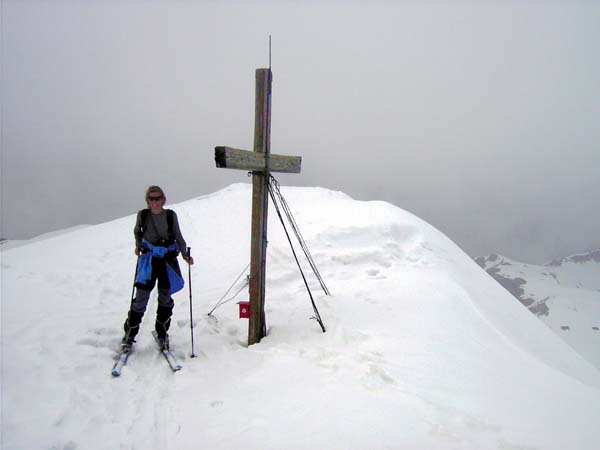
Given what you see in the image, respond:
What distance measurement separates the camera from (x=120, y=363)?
211 inches

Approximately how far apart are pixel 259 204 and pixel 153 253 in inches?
85.6

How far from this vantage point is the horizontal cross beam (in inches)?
209

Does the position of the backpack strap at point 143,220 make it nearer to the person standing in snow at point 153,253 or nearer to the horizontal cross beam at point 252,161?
the person standing in snow at point 153,253

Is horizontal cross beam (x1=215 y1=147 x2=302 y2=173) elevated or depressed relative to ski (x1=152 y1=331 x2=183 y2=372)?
elevated

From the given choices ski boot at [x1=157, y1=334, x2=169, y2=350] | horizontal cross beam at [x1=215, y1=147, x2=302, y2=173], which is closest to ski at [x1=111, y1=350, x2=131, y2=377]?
ski boot at [x1=157, y1=334, x2=169, y2=350]

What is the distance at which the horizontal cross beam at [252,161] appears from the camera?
531 centimetres

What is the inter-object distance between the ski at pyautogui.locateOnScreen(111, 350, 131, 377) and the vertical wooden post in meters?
2.24

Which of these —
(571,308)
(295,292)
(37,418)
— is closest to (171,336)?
(37,418)

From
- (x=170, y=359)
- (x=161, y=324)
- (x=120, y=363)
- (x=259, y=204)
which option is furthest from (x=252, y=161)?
(x=120, y=363)

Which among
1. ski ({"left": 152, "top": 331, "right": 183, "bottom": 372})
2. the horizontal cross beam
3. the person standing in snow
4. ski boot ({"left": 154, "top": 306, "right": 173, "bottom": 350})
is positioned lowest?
ski ({"left": 152, "top": 331, "right": 183, "bottom": 372})

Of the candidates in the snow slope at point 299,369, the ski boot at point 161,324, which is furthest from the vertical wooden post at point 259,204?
the ski boot at point 161,324

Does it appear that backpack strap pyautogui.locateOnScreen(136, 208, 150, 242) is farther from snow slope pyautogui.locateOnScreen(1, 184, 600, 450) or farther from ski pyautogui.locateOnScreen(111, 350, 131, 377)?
snow slope pyautogui.locateOnScreen(1, 184, 600, 450)

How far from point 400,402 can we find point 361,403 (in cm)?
52

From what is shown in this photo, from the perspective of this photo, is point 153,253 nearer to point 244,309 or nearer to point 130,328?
point 130,328
